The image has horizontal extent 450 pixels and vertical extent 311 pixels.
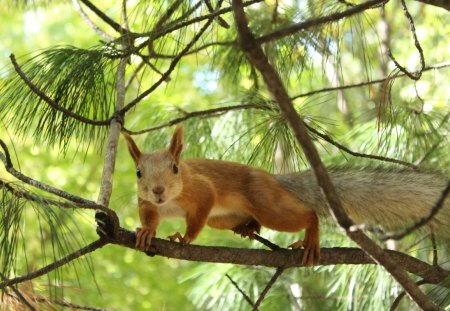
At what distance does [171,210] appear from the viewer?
1834 millimetres

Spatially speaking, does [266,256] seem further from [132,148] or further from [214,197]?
[132,148]

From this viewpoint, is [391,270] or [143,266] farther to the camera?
[143,266]

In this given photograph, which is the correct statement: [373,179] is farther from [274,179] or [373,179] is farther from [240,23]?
[240,23]

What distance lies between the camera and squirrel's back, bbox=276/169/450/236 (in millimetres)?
1734

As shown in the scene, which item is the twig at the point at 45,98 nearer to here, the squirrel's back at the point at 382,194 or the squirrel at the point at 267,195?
the squirrel at the point at 267,195

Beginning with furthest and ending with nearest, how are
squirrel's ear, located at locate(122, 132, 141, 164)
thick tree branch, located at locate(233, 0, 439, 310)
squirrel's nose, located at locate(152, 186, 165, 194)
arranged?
squirrel's ear, located at locate(122, 132, 141, 164), squirrel's nose, located at locate(152, 186, 165, 194), thick tree branch, located at locate(233, 0, 439, 310)

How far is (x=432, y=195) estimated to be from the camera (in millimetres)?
1725

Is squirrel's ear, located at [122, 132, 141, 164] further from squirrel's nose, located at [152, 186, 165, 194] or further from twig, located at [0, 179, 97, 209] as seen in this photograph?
twig, located at [0, 179, 97, 209]

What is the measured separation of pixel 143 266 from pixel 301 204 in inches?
148

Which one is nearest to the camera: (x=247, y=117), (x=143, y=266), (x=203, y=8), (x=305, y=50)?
(x=203, y=8)

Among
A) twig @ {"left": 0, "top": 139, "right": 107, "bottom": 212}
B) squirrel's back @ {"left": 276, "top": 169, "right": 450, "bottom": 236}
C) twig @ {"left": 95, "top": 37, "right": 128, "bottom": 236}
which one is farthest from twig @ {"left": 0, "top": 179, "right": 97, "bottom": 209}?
squirrel's back @ {"left": 276, "top": 169, "right": 450, "bottom": 236}

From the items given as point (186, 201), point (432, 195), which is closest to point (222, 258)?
point (186, 201)

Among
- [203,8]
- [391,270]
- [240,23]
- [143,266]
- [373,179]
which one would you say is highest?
[143,266]

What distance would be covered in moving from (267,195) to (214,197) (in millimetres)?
134
